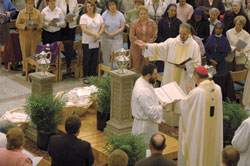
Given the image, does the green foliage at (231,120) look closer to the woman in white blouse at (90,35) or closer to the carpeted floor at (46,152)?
the carpeted floor at (46,152)

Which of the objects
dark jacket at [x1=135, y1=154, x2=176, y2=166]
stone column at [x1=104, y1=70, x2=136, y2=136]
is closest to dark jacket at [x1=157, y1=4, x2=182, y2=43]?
stone column at [x1=104, y1=70, x2=136, y2=136]

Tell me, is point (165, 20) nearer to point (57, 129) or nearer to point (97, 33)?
point (97, 33)

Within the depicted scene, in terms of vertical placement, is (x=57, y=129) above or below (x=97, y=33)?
below

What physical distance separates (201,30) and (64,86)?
3.30 meters

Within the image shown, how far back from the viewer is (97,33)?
40.1 feet

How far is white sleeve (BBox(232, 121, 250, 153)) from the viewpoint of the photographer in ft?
22.8

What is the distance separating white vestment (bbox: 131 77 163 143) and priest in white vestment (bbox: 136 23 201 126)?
1936mm

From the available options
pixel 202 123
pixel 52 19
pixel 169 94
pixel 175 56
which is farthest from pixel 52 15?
pixel 202 123

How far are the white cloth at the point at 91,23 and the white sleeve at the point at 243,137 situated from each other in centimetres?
579

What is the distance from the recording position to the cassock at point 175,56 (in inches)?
385

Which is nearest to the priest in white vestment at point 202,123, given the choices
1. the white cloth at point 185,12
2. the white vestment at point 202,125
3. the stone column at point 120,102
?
the white vestment at point 202,125

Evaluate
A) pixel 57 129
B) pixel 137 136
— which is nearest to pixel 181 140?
pixel 137 136

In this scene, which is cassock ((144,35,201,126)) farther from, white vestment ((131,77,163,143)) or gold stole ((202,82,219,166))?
gold stole ((202,82,219,166))

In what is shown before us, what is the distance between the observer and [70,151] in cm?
629
